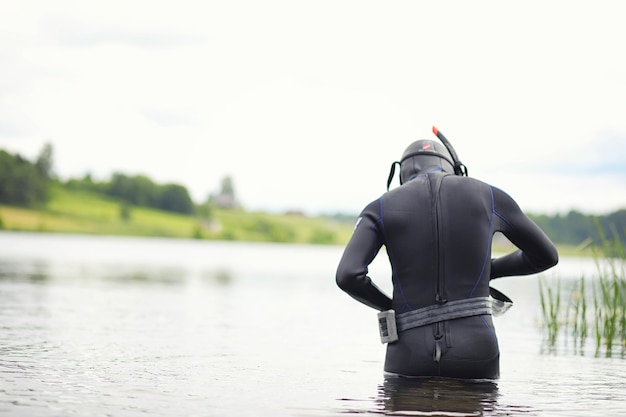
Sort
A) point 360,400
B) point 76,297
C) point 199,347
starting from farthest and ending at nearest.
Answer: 1. point 76,297
2. point 199,347
3. point 360,400

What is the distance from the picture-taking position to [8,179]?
161 metres

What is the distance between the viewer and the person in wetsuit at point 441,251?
7438 millimetres

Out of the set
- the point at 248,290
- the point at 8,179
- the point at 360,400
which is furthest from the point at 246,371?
the point at 8,179

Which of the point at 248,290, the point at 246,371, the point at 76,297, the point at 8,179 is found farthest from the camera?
the point at 8,179

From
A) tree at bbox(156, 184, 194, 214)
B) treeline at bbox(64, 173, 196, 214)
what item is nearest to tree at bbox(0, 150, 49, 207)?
treeline at bbox(64, 173, 196, 214)

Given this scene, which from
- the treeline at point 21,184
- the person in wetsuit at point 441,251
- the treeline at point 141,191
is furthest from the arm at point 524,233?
the treeline at point 141,191

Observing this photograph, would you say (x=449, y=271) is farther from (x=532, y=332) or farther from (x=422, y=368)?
(x=532, y=332)

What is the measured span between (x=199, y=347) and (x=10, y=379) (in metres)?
4.21

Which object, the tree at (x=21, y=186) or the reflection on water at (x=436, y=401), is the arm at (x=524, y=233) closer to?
the reflection on water at (x=436, y=401)

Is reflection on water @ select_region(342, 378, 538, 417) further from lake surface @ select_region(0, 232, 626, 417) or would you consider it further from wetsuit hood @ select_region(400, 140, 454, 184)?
wetsuit hood @ select_region(400, 140, 454, 184)

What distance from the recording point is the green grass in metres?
147

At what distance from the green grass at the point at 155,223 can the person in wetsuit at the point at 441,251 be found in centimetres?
14061

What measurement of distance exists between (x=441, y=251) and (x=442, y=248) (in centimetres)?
2

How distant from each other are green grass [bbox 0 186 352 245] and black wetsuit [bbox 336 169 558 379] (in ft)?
461
